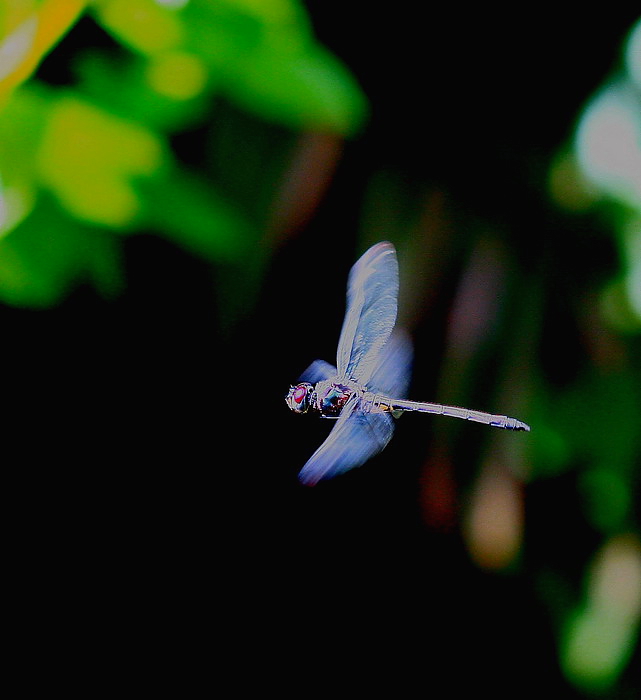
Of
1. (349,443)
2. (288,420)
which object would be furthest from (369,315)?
(288,420)

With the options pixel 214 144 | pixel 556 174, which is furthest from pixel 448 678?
pixel 214 144

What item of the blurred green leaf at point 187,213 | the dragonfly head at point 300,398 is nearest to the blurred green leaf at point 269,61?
the blurred green leaf at point 187,213

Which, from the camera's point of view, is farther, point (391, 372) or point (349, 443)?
point (391, 372)

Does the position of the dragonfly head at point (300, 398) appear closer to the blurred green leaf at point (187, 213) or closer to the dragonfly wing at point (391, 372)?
the dragonfly wing at point (391, 372)

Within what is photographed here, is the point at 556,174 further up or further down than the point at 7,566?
further up

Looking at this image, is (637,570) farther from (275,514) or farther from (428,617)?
(275,514)

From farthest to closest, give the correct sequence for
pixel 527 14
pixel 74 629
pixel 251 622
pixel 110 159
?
pixel 251 622, pixel 74 629, pixel 527 14, pixel 110 159

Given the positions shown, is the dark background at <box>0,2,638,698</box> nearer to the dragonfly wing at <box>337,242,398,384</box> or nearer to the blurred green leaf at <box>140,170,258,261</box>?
the blurred green leaf at <box>140,170,258,261</box>

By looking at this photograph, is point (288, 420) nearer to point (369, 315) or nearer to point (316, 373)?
point (316, 373)
